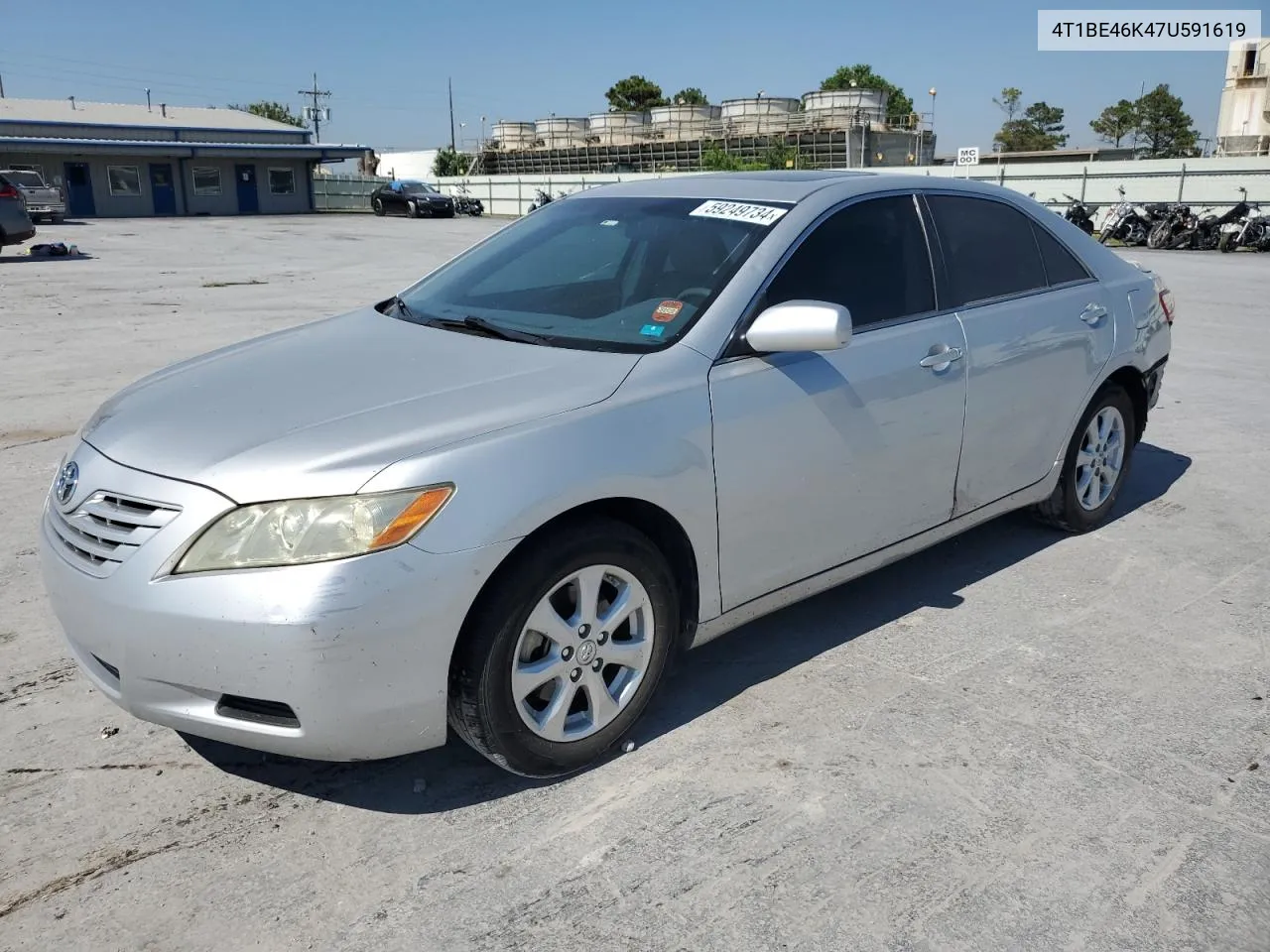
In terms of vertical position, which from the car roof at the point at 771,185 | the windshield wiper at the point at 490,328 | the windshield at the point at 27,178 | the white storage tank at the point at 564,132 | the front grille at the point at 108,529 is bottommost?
the front grille at the point at 108,529

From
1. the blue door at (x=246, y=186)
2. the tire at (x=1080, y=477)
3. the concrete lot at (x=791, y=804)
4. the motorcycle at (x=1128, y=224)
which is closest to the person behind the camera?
the concrete lot at (x=791, y=804)

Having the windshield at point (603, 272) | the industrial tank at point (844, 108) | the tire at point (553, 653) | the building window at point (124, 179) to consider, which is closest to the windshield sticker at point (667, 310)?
the windshield at point (603, 272)

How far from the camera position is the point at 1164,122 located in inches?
3302

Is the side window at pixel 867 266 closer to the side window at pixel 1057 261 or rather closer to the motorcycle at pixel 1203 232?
the side window at pixel 1057 261

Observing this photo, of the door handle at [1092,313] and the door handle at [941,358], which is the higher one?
the door handle at [1092,313]

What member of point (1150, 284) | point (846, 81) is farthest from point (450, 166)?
point (1150, 284)

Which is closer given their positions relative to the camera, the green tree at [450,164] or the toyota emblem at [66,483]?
the toyota emblem at [66,483]

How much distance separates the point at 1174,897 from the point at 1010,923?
43cm

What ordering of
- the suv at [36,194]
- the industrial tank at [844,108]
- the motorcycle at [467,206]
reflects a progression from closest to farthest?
the suv at [36,194] < the motorcycle at [467,206] < the industrial tank at [844,108]

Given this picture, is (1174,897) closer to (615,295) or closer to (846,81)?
(615,295)

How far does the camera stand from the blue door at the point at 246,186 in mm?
49688

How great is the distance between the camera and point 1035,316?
444 centimetres

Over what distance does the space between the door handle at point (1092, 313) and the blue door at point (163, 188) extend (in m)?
49.7

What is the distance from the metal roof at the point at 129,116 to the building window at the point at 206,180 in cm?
263
